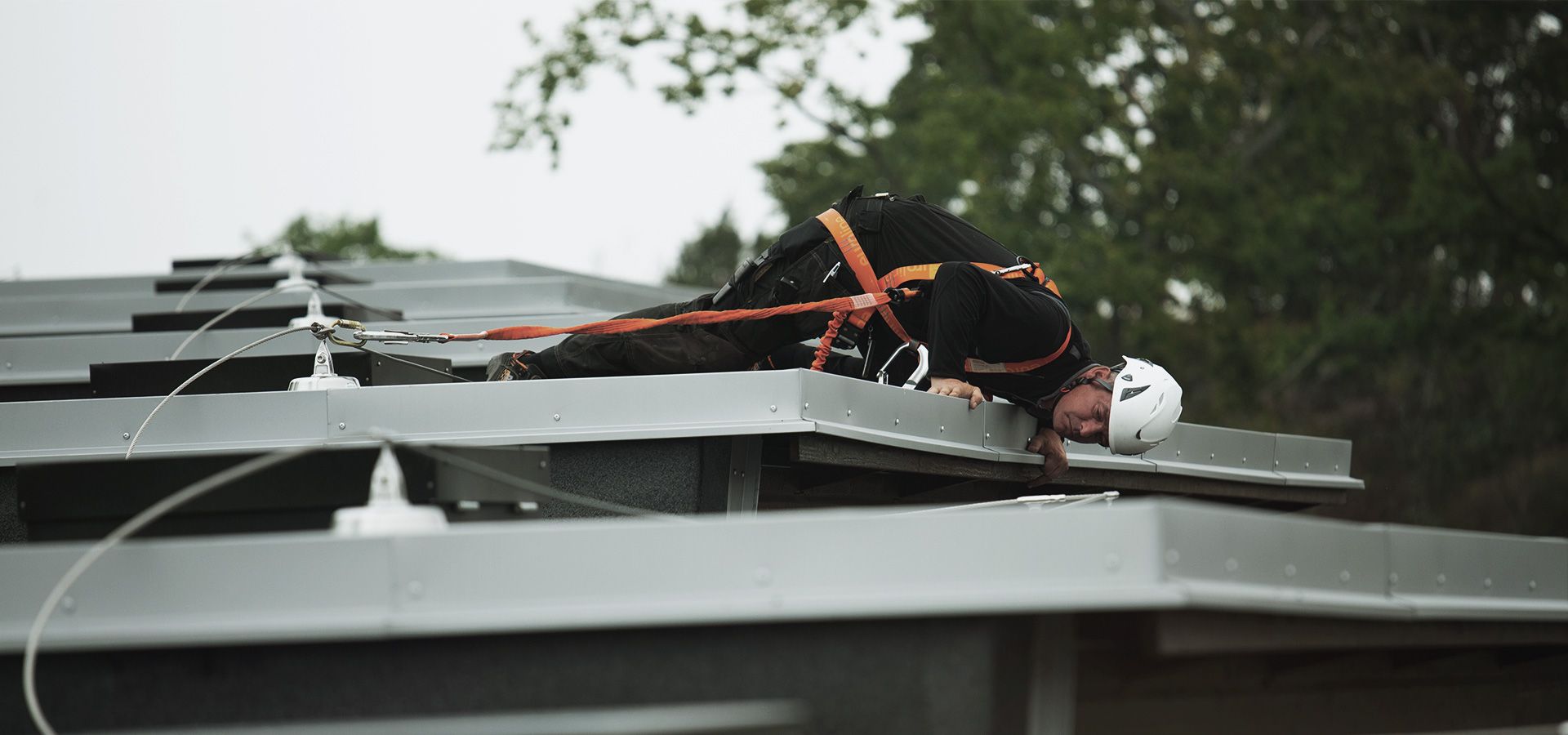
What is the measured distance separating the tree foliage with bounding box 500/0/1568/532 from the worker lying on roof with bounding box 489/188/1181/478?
15.5 m

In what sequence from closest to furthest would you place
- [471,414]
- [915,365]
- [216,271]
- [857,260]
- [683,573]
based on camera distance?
[683,573], [471,414], [857,260], [915,365], [216,271]

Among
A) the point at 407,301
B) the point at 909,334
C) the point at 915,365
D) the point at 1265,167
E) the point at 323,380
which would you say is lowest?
the point at 323,380

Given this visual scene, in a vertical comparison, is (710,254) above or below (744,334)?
above

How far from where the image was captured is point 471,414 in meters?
4.95

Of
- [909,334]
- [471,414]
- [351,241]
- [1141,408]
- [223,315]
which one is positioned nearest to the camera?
[471,414]

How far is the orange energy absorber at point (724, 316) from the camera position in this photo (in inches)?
229

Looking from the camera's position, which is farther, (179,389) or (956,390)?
(956,390)

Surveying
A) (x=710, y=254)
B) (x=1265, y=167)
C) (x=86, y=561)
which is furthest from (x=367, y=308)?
(x=710, y=254)

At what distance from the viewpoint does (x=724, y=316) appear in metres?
5.86

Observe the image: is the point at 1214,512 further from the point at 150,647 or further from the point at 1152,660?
the point at 150,647

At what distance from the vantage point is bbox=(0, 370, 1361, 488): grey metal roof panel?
16.2 ft

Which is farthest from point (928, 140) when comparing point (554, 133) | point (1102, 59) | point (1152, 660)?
point (1152, 660)

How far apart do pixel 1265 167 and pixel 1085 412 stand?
2108cm

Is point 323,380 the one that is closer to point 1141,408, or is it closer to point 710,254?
point 1141,408
